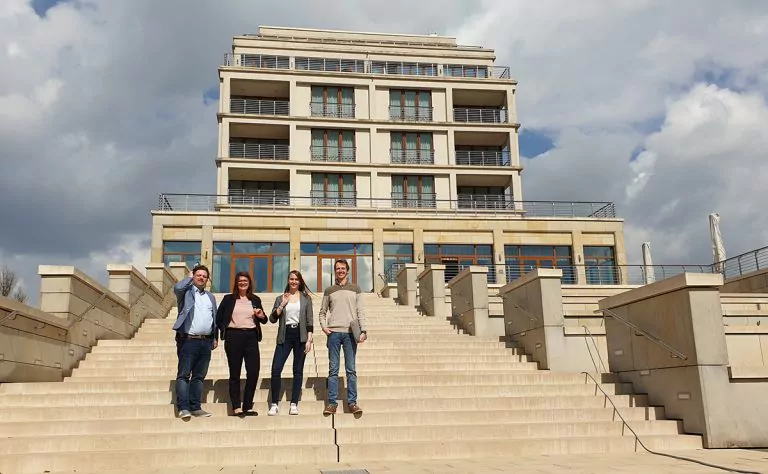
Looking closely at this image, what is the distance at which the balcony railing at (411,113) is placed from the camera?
40.3 metres

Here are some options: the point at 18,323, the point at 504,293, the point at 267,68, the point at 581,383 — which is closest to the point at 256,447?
the point at 18,323

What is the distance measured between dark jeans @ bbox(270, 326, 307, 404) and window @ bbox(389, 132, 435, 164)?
3207cm

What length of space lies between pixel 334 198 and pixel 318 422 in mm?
30257

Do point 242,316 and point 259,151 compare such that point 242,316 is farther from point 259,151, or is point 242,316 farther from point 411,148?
point 411,148

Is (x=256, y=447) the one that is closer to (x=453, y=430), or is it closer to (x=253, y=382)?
(x=253, y=382)

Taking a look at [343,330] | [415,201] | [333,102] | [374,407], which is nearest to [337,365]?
[343,330]

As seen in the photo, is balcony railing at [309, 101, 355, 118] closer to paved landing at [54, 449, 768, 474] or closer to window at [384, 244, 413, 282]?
window at [384, 244, 413, 282]

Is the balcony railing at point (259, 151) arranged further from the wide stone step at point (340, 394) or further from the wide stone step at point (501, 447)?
the wide stone step at point (501, 447)

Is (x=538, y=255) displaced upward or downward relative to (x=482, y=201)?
downward

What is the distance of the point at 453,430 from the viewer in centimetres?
750

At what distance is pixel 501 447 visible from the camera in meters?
7.16

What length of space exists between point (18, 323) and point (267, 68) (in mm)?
32772

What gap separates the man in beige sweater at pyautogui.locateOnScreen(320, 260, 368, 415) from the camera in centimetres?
776

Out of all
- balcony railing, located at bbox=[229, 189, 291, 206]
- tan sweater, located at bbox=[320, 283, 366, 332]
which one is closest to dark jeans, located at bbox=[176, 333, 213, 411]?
tan sweater, located at bbox=[320, 283, 366, 332]
